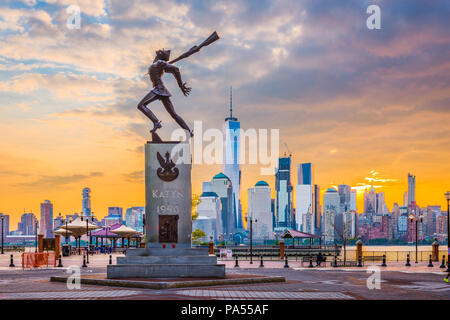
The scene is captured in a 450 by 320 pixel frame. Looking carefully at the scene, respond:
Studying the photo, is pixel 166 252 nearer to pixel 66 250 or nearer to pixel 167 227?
pixel 167 227

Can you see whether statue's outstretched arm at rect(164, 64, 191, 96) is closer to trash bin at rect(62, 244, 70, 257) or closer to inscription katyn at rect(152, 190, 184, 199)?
inscription katyn at rect(152, 190, 184, 199)

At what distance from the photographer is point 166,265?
88.7 feet

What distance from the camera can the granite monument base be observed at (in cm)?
2694

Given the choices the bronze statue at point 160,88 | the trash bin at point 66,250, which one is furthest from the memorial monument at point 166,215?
the trash bin at point 66,250

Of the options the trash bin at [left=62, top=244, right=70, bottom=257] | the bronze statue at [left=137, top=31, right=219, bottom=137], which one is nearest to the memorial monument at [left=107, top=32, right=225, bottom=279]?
the bronze statue at [left=137, top=31, right=219, bottom=137]

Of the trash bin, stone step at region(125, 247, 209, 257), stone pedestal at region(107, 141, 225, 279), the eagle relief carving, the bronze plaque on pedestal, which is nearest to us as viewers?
A: stone pedestal at region(107, 141, 225, 279)

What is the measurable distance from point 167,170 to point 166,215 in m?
2.33

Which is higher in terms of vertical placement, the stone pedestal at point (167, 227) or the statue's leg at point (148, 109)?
the statue's leg at point (148, 109)

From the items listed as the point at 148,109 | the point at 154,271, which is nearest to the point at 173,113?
the point at 148,109

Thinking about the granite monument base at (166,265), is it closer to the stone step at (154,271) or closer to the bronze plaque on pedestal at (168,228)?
the stone step at (154,271)

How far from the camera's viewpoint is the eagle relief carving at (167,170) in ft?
94.7

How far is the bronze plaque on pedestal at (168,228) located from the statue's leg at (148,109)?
5.08 m
